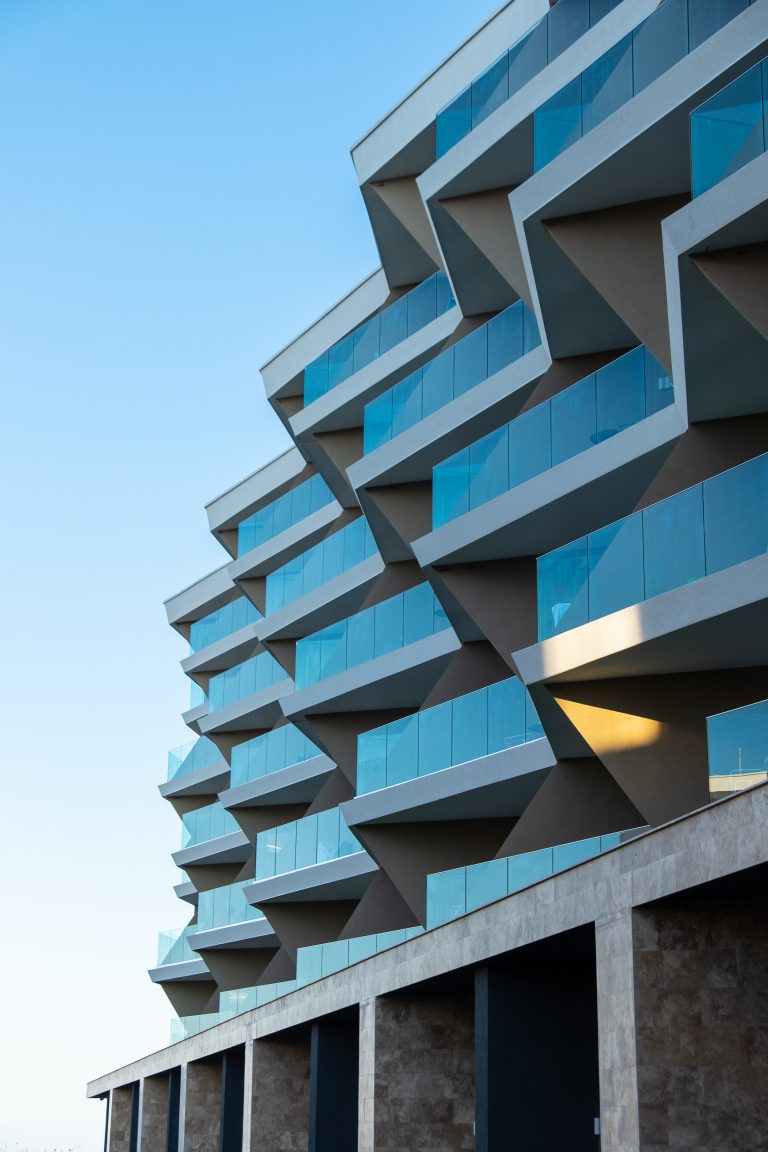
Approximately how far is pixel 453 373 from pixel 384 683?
6725 millimetres

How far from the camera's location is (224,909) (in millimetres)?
42406

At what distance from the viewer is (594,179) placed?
2114cm

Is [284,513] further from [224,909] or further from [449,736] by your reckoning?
[449,736]

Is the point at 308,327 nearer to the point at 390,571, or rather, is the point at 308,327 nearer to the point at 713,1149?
the point at 390,571

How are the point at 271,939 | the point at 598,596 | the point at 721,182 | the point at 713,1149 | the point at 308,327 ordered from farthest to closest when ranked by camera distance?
the point at 271,939 < the point at 308,327 < the point at 598,596 < the point at 721,182 < the point at 713,1149

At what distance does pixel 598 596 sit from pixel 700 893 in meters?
5.12

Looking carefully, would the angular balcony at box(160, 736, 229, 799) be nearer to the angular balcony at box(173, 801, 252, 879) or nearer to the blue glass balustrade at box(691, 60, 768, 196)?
the angular balcony at box(173, 801, 252, 879)

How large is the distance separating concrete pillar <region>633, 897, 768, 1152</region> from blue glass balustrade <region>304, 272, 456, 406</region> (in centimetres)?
1870

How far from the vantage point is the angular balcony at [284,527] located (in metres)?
41.4

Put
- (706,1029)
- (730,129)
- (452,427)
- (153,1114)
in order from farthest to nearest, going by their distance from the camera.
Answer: (153,1114) → (452,427) → (730,129) → (706,1029)

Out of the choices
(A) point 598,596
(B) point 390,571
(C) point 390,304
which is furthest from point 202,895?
(A) point 598,596

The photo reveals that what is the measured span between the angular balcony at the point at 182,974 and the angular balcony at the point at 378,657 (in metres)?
14.9

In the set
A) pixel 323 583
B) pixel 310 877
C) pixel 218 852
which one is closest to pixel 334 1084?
pixel 310 877

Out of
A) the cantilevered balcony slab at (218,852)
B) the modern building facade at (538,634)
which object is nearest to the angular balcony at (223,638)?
the cantilevered balcony slab at (218,852)
